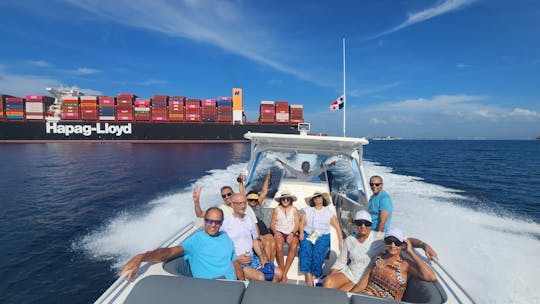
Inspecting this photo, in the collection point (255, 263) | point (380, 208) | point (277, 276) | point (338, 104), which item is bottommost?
point (277, 276)

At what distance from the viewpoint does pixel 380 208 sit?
12.4ft

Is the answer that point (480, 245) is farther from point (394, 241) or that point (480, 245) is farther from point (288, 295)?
point (288, 295)

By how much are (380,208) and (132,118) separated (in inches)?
1826

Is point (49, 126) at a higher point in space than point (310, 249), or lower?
higher

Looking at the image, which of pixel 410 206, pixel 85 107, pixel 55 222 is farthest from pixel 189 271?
pixel 85 107

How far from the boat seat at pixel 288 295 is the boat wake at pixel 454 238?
76.1 inches

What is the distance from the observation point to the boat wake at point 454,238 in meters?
4.59

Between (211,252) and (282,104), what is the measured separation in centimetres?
4409

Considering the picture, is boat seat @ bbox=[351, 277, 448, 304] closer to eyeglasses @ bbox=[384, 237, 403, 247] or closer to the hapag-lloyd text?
eyeglasses @ bbox=[384, 237, 403, 247]

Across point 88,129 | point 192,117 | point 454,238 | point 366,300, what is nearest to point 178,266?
point 366,300

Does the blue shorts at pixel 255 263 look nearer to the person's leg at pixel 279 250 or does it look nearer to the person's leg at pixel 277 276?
the person's leg at pixel 277 276

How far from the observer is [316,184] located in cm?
529

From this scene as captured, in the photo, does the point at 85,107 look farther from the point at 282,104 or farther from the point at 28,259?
the point at 28,259

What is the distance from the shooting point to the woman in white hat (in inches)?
98.3
